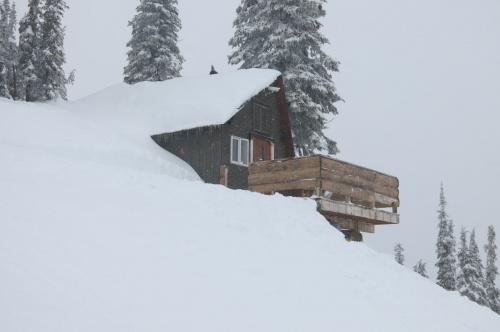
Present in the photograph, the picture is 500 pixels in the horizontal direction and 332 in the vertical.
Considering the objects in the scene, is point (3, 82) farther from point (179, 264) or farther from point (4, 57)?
point (179, 264)

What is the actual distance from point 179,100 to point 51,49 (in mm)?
12429

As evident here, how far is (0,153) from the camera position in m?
13.7

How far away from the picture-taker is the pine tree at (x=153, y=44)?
3693cm

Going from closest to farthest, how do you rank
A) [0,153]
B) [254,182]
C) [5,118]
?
[0,153]
[254,182]
[5,118]

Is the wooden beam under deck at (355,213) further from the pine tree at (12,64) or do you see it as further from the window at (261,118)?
the pine tree at (12,64)

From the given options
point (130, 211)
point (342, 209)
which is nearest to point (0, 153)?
point (130, 211)

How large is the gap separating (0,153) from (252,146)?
563 inches

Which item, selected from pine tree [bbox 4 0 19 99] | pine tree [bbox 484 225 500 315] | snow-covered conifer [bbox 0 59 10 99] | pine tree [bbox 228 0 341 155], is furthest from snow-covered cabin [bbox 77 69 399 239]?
pine tree [bbox 484 225 500 315]

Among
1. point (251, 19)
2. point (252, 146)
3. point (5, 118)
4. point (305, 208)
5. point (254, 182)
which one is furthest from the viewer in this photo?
point (251, 19)

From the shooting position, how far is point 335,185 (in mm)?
17000

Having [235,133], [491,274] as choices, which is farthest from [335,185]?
[491,274]

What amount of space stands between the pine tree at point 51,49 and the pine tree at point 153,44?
A: 15.6ft

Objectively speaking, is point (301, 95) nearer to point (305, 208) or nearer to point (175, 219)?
point (305, 208)

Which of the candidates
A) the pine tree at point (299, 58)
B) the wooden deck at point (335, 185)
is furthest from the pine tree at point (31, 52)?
the wooden deck at point (335, 185)
